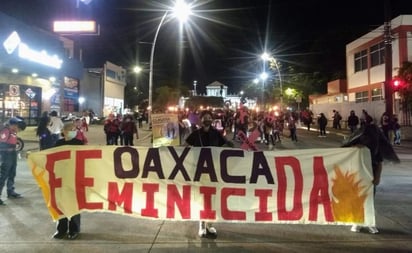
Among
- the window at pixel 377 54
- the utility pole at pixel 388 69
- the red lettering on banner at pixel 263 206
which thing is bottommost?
Result: the red lettering on banner at pixel 263 206

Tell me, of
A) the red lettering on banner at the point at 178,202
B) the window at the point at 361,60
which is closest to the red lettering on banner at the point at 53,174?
the red lettering on banner at the point at 178,202

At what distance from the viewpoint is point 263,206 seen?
268 inches

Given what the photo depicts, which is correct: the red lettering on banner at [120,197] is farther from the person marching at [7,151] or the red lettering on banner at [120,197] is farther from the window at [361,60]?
the window at [361,60]

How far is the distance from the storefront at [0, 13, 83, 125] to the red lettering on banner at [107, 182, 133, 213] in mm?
24008

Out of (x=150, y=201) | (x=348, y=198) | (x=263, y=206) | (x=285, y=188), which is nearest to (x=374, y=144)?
(x=348, y=198)

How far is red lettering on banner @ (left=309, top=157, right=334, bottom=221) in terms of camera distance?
6723 millimetres

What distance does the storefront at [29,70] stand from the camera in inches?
1179

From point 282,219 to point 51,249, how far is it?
312 centimetres

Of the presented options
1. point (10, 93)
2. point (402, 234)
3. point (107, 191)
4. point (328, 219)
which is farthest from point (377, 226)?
point (10, 93)

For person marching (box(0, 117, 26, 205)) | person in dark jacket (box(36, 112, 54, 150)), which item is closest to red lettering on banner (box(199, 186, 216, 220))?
person marching (box(0, 117, 26, 205))

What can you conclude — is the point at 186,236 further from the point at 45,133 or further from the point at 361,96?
the point at 361,96

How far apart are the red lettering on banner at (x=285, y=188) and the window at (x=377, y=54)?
34.6m

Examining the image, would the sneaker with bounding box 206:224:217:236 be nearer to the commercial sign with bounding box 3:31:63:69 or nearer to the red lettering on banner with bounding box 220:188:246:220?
the red lettering on banner with bounding box 220:188:246:220

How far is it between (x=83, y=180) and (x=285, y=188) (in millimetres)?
2899
